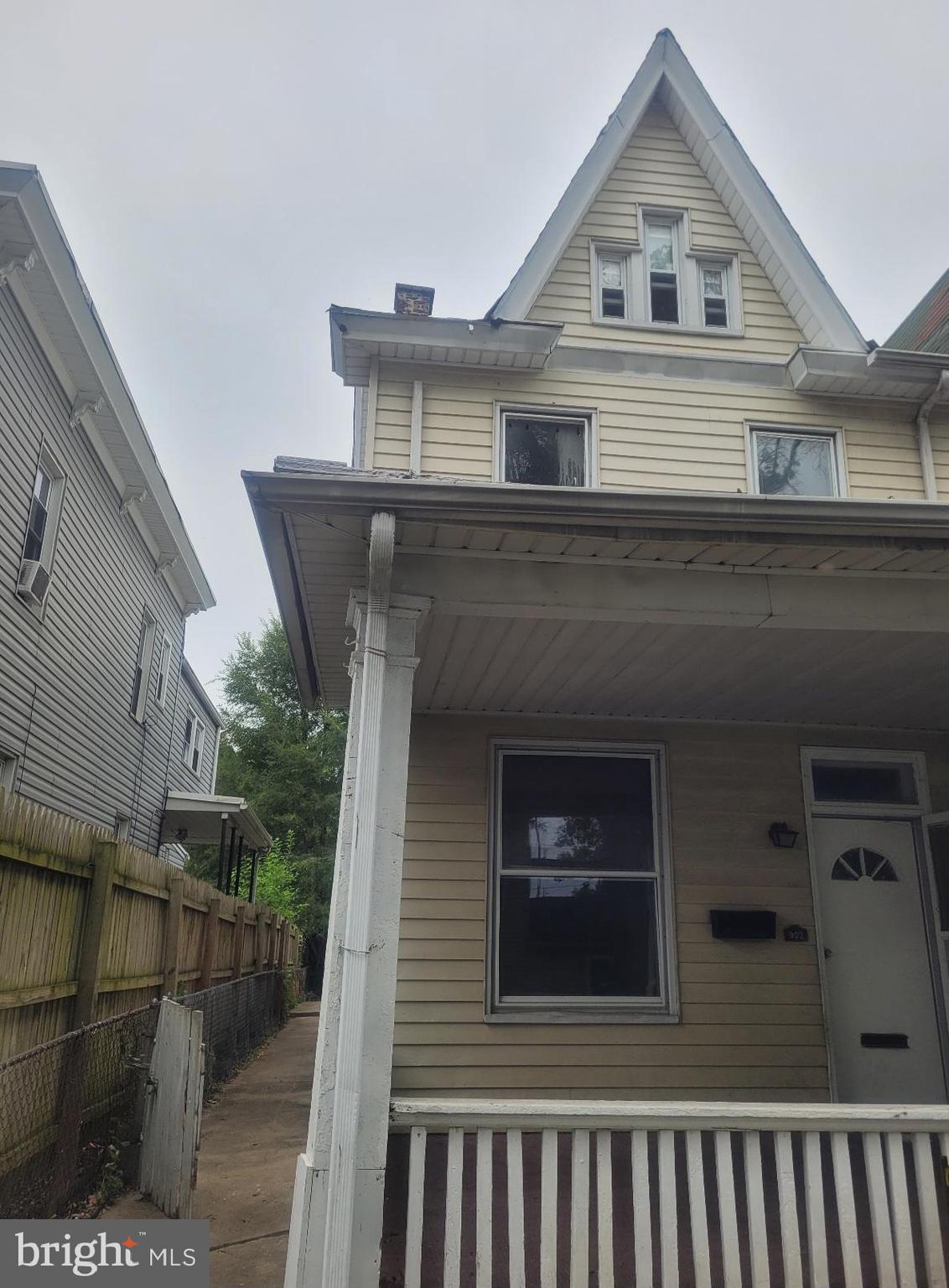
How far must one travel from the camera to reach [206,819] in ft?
50.4

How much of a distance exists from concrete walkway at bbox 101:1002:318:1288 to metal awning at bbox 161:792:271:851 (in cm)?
554

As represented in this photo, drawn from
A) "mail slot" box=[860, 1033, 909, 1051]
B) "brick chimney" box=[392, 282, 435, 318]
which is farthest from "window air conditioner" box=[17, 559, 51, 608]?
"mail slot" box=[860, 1033, 909, 1051]

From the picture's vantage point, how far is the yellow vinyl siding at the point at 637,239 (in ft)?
26.7

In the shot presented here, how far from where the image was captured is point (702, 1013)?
5223 mm

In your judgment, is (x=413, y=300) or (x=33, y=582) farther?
(x=33, y=582)

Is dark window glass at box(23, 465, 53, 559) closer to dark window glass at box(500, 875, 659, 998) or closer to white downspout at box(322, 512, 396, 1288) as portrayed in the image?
dark window glass at box(500, 875, 659, 998)

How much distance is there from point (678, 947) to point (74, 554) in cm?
766

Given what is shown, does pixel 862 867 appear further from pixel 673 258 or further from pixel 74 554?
pixel 74 554

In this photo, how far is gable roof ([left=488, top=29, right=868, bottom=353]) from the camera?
8117 millimetres

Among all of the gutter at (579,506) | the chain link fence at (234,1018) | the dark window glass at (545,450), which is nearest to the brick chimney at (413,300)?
the dark window glass at (545,450)

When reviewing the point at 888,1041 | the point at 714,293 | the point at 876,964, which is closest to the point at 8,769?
the point at 876,964

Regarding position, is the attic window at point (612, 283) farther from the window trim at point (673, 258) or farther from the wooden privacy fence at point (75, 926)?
the wooden privacy fence at point (75, 926)

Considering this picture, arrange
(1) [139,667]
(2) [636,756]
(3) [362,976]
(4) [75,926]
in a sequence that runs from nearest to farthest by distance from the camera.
Answer: (3) [362,976] → (4) [75,926] → (2) [636,756] → (1) [139,667]

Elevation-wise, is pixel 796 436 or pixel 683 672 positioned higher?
pixel 796 436
